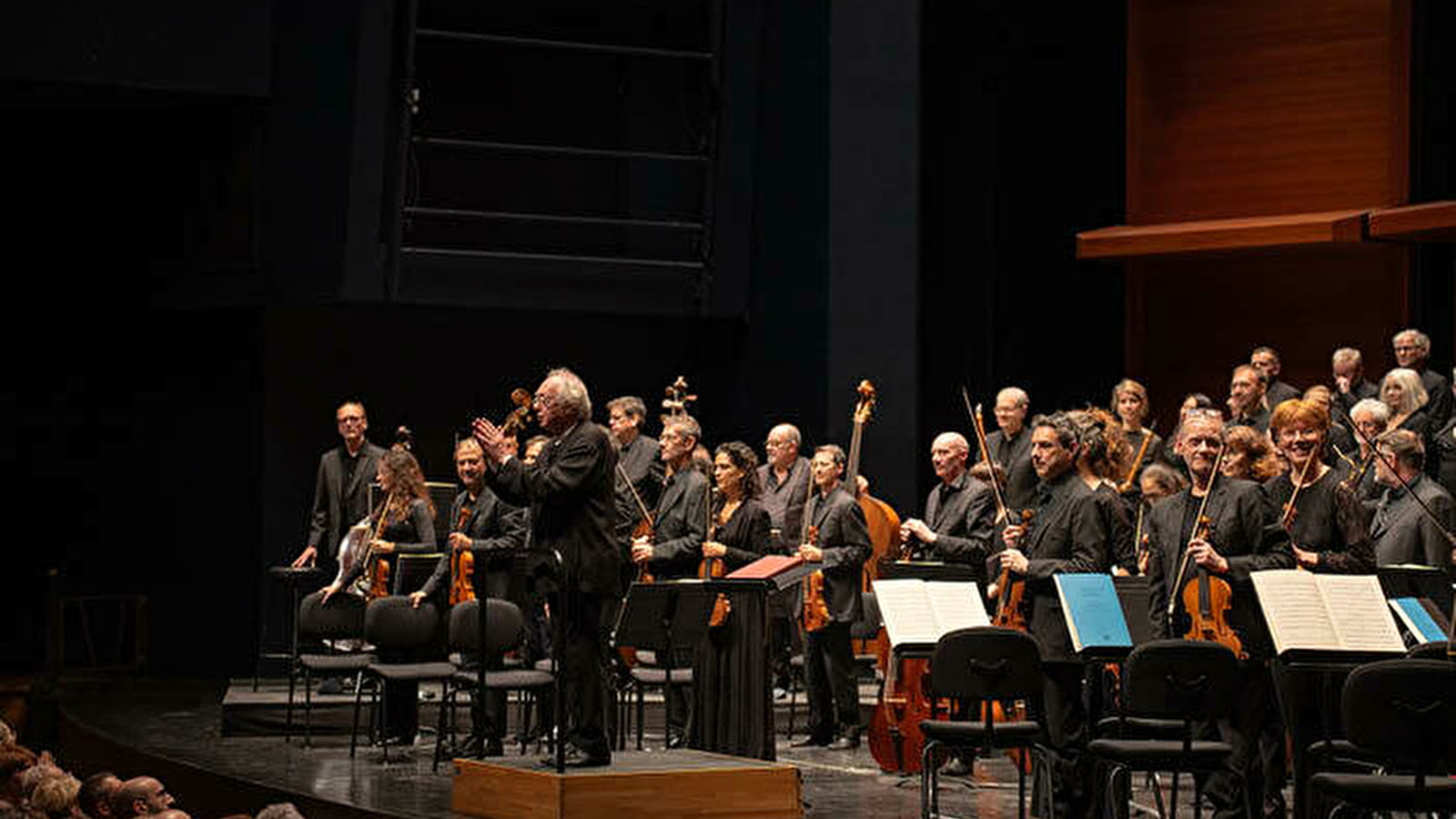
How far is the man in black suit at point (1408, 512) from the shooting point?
346 inches

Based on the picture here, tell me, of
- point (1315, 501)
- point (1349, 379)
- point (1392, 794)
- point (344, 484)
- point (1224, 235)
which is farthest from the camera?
point (1224, 235)

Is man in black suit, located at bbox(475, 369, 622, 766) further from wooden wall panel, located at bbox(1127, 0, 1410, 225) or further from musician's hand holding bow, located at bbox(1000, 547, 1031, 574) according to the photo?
wooden wall panel, located at bbox(1127, 0, 1410, 225)

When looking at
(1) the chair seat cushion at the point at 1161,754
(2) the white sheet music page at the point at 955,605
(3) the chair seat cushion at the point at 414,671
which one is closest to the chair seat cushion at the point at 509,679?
(3) the chair seat cushion at the point at 414,671

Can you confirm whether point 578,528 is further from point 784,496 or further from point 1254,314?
point 1254,314

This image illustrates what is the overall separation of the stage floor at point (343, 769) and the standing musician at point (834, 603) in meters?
0.21

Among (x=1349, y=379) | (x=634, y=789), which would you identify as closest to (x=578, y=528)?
(x=634, y=789)

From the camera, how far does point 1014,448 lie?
1083cm

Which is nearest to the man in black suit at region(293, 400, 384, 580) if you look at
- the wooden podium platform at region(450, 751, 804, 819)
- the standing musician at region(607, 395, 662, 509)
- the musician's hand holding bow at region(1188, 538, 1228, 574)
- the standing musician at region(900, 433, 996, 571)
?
the standing musician at region(607, 395, 662, 509)

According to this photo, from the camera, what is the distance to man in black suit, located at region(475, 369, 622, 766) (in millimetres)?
7953

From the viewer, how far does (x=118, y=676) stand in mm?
14734

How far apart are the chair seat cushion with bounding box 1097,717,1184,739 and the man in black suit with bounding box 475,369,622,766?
1816 mm

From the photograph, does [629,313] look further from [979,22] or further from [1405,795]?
[1405,795]

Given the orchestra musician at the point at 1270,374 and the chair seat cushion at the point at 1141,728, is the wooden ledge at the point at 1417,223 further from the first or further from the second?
the chair seat cushion at the point at 1141,728

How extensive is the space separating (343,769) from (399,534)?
4.93 ft
